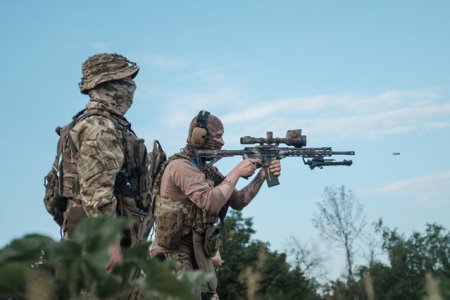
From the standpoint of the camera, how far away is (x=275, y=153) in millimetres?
8344

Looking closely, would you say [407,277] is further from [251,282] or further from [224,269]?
[251,282]

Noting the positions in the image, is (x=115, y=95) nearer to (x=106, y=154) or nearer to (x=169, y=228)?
(x=106, y=154)

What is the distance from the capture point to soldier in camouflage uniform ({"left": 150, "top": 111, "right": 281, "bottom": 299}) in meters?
7.12

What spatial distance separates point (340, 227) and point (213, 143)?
46.9 metres

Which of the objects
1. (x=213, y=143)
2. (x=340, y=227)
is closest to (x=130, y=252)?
(x=213, y=143)

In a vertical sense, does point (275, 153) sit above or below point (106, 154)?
above

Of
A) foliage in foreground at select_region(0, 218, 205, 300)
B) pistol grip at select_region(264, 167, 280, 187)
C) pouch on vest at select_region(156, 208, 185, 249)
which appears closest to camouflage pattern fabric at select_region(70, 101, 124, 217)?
pouch on vest at select_region(156, 208, 185, 249)

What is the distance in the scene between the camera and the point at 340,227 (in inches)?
2119

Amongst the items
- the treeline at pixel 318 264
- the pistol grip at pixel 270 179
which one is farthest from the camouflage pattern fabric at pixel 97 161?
the treeline at pixel 318 264

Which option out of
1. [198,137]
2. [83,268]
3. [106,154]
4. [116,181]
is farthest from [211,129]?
[83,268]

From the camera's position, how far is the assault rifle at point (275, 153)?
7.76 meters

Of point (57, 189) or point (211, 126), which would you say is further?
point (211, 126)

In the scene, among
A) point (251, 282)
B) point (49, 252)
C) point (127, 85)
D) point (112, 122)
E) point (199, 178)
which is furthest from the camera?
point (199, 178)

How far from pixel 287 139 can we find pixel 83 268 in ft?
22.2
